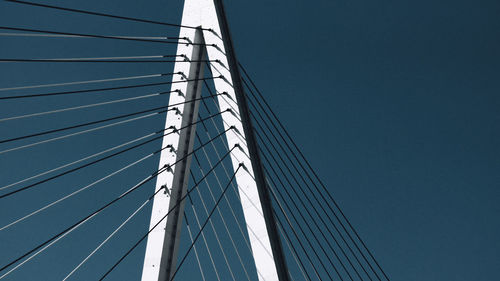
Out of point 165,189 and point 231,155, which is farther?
point 231,155

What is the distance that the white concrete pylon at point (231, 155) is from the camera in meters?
5.62

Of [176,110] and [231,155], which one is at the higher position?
[176,110]

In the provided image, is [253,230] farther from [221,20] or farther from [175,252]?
[221,20]

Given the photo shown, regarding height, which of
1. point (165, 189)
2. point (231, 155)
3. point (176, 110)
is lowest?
point (165, 189)

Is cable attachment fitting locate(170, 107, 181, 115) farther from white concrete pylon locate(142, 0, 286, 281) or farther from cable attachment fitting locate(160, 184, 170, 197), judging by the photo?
cable attachment fitting locate(160, 184, 170, 197)

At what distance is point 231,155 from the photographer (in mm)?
6797

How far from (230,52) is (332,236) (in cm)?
350

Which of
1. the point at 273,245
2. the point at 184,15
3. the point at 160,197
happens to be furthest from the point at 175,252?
the point at 184,15

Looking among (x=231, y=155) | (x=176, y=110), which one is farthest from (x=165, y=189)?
(x=176, y=110)

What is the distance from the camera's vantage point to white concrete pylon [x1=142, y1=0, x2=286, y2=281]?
562 centimetres

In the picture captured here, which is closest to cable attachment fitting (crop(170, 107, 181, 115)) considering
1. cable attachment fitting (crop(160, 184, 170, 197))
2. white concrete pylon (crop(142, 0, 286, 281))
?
white concrete pylon (crop(142, 0, 286, 281))

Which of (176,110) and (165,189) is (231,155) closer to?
(176,110)

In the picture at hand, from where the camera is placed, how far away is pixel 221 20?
5.77 meters

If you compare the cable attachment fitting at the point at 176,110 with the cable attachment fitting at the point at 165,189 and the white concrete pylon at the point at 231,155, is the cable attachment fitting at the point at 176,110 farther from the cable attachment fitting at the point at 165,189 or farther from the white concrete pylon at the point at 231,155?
the cable attachment fitting at the point at 165,189
